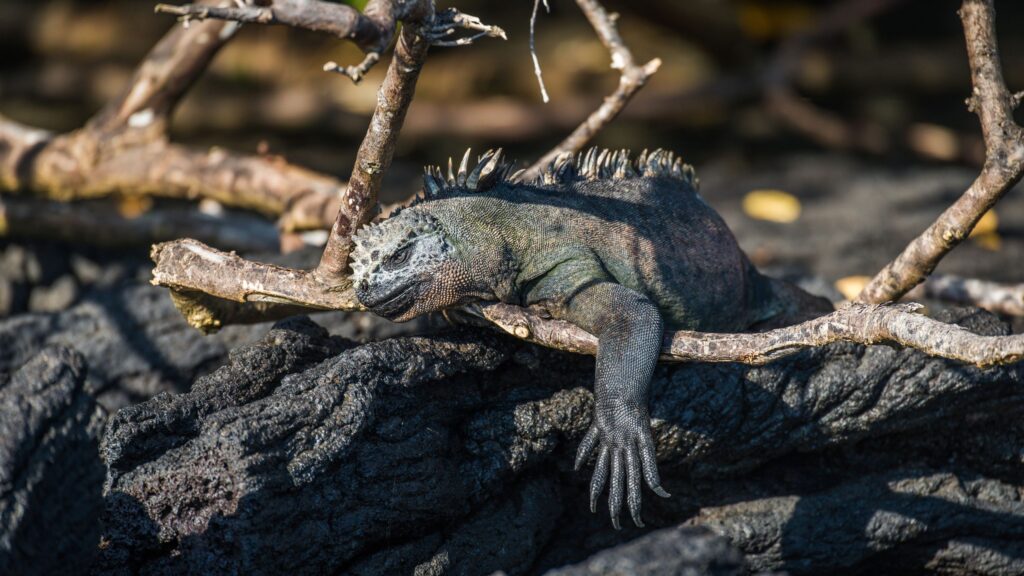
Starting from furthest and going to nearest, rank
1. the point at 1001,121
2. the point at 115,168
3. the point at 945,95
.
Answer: the point at 945,95, the point at 115,168, the point at 1001,121

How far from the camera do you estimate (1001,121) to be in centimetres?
405

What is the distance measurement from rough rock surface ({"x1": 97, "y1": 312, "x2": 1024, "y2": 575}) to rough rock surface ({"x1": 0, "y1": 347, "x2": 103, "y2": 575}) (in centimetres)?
82

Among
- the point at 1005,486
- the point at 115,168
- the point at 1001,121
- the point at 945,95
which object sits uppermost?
the point at 945,95

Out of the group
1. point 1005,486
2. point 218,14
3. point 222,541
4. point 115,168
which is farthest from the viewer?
point 115,168

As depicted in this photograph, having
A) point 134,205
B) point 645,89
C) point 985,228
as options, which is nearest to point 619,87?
point 985,228

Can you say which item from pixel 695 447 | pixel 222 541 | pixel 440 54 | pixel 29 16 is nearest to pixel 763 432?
pixel 695 447

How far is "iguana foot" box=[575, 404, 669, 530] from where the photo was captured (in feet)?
12.1

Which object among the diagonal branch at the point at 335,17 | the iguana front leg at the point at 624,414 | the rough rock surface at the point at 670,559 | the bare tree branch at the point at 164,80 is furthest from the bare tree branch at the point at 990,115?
the bare tree branch at the point at 164,80

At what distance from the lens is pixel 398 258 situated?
12.9 feet

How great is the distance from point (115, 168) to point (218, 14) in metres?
4.30

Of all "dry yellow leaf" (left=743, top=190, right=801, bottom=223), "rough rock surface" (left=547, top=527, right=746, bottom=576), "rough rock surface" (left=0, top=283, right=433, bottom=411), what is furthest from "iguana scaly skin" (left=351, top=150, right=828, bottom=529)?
"dry yellow leaf" (left=743, top=190, right=801, bottom=223)

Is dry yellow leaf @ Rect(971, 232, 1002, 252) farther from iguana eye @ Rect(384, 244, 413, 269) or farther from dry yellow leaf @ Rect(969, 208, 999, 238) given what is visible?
iguana eye @ Rect(384, 244, 413, 269)

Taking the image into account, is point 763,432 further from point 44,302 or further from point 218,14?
point 44,302

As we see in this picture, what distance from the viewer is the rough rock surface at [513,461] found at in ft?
11.7
